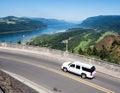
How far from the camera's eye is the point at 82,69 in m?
25.2

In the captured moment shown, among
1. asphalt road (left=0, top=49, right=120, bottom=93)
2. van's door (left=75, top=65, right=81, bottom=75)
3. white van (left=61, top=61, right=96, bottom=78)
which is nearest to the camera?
asphalt road (left=0, top=49, right=120, bottom=93)

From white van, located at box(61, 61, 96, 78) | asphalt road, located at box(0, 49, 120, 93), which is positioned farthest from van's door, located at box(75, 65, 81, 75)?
asphalt road, located at box(0, 49, 120, 93)

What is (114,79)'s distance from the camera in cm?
2473

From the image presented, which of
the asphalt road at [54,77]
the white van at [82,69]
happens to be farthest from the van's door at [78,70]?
the asphalt road at [54,77]

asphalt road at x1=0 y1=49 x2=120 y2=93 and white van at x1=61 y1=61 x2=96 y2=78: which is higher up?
white van at x1=61 y1=61 x2=96 y2=78

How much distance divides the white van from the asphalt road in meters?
0.56

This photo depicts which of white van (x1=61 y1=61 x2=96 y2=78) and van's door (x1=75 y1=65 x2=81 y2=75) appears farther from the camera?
van's door (x1=75 y1=65 x2=81 y2=75)

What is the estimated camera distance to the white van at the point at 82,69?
24.4 metres

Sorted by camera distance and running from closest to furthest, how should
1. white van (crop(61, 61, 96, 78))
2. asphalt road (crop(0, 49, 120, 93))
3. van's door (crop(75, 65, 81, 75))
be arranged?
asphalt road (crop(0, 49, 120, 93))
white van (crop(61, 61, 96, 78))
van's door (crop(75, 65, 81, 75))

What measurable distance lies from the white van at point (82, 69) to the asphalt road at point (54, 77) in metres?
0.56

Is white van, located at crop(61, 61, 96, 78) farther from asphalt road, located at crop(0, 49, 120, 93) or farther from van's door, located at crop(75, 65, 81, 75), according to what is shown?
asphalt road, located at crop(0, 49, 120, 93)

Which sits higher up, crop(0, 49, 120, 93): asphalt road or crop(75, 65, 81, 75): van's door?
crop(75, 65, 81, 75): van's door

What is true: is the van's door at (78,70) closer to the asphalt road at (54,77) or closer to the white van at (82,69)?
the white van at (82,69)

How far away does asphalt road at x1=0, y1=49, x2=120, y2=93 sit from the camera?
2136 cm
